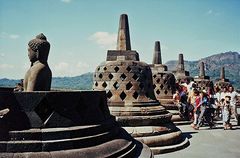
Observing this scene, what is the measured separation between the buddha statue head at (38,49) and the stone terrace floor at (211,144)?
3.29m

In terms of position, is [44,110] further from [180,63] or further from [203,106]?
[180,63]

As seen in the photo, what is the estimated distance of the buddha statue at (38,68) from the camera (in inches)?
148

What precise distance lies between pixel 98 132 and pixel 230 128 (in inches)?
270

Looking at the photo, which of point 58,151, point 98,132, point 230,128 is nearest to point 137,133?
point 98,132

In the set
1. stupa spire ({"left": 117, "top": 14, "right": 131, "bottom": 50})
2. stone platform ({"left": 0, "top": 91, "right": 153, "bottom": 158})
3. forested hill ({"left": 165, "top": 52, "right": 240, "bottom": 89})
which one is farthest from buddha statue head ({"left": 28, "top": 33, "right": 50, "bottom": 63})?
forested hill ({"left": 165, "top": 52, "right": 240, "bottom": 89})

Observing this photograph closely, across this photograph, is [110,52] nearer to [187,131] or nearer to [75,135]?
[187,131]

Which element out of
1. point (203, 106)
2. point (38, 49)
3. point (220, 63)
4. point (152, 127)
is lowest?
point (152, 127)

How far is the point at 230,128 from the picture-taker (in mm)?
9266

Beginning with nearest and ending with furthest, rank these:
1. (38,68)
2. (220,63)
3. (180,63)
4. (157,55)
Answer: (38,68)
(157,55)
(180,63)
(220,63)

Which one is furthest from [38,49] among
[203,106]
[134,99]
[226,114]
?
[226,114]

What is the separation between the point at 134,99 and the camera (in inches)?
289

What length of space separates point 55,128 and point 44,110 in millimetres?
247

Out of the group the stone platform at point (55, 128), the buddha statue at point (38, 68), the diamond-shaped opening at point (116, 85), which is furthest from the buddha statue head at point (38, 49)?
the diamond-shaped opening at point (116, 85)

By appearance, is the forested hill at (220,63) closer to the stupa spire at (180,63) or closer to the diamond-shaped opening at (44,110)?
the stupa spire at (180,63)
